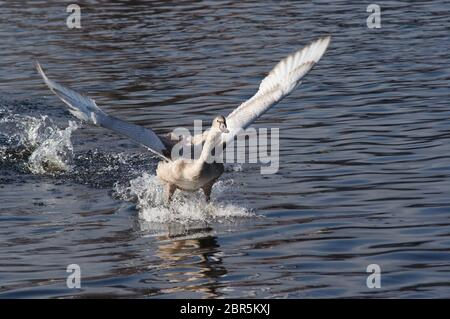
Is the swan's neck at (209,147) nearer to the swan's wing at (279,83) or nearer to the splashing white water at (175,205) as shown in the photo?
the swan's wing at (279,83)

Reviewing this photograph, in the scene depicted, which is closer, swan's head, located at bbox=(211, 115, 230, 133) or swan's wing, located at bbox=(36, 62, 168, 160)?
swan's wing, located at bbox=(36, 62, 168, 160)

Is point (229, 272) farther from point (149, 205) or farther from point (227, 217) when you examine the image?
point (149, 205)

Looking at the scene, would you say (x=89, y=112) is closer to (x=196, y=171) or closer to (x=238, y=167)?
(x=196, y=171)

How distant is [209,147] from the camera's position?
12484 mm

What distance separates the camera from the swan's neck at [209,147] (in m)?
12.4

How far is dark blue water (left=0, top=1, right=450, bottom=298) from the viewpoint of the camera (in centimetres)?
1053

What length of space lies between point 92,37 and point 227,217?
13.1 m

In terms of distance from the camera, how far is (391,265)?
34.2 feet

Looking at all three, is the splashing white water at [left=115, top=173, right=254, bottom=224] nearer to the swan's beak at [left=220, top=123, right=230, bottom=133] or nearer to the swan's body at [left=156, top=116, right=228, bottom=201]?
the swan's body at [left=156, top=116, right=228, bottom=201]

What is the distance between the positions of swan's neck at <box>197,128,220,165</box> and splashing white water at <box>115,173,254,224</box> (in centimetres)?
66

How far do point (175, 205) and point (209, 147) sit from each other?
3.88ft

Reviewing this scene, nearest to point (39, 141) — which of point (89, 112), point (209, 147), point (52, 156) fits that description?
point (52, 156)

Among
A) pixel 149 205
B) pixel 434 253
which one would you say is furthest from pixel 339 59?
pixel 434 253

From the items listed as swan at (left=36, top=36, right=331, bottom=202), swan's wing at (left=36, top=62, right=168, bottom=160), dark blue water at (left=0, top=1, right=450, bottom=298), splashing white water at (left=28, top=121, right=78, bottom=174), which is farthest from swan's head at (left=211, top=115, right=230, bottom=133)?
splashing white water at (left=28, top=121, right=78, bottom=174)
